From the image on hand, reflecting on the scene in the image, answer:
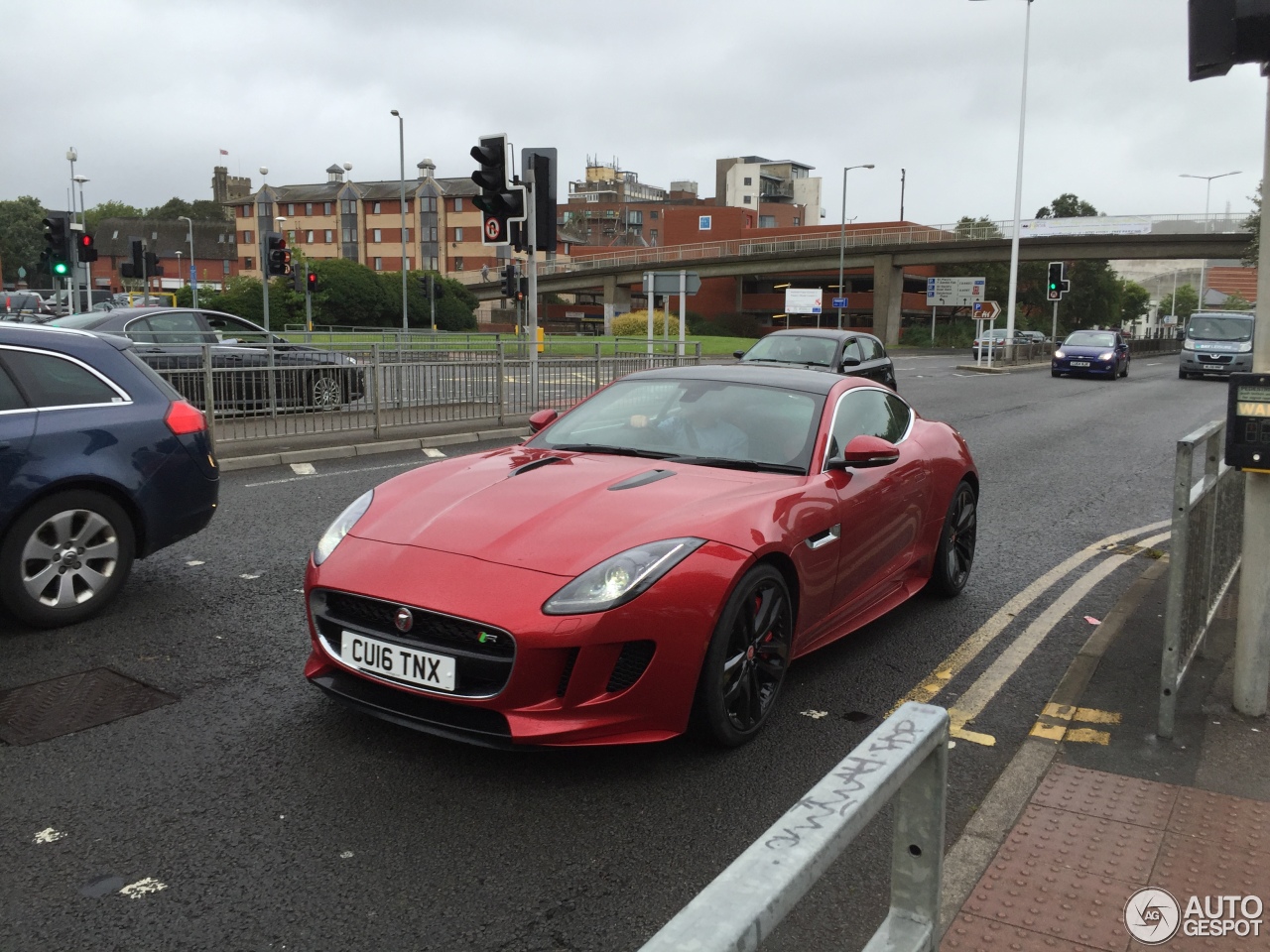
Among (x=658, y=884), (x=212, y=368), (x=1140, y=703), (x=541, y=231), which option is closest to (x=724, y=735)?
(x=658, y=884)

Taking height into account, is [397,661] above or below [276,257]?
below

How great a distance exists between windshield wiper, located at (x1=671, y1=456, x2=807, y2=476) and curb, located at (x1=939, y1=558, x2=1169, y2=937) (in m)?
1.49

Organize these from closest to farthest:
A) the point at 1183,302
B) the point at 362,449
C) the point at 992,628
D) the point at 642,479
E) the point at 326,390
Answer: the point at 642,479
the point at 992,628
the point at 362,449
the point at 326,390
the point at 1183,302

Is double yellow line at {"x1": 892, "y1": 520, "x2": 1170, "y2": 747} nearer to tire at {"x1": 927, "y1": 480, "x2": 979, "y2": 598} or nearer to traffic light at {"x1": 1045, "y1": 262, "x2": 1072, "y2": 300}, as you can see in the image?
tire at {"x1": 927, "y1": 480, "x2": 979, "y2": 598}

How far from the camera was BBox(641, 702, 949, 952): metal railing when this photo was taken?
1152 millimetres

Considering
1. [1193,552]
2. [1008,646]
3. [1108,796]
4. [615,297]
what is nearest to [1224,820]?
[1108,796]

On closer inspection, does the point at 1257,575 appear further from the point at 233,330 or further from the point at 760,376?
the point at 233,330

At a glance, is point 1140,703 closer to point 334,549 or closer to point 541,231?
point 334,549

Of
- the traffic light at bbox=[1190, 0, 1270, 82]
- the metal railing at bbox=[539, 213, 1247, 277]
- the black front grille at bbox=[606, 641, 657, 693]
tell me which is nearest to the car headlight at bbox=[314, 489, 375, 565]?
the black front grille at bbox=[606, 641, 657, 693]

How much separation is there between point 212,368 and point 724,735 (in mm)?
10319

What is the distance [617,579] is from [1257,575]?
2.57 metres

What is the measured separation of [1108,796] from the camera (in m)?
3.71

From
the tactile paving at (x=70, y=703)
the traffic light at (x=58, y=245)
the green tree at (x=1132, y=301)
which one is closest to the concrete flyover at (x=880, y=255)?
the green tree at (x=1132, y=301)

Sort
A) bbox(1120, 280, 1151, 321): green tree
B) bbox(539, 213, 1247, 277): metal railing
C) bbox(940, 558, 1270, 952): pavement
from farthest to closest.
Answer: bbox(1120, 280, 1151, 321): green tree
bbox(539, 213, 1247, 277): metal railing
bbox(940, 558, 1270, 952): pavement
